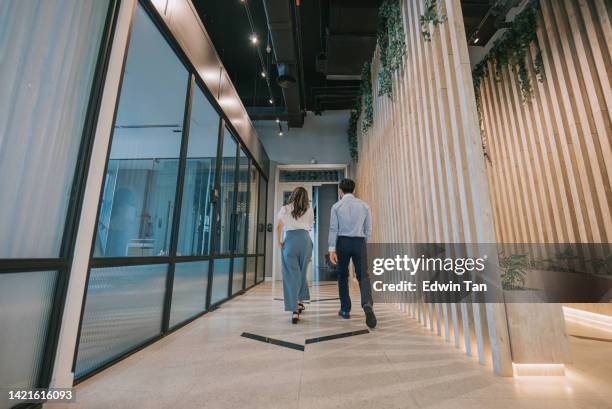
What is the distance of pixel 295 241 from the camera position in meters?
2.96

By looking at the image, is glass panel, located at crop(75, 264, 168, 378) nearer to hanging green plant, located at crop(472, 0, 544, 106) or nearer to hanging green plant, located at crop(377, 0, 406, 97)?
hanging green plant, located at crop(377, 0, 406, 97)

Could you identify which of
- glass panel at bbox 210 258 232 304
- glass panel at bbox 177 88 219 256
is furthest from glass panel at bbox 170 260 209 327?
glass panel at bbox 210 258 232 304

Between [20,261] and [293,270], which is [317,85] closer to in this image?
[293,270]

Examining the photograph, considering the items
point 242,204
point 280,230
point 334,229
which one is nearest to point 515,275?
point 334,229

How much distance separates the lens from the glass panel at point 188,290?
2.59 m

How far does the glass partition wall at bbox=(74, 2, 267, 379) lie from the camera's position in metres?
1.76

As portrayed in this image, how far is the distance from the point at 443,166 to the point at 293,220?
1.54 meters

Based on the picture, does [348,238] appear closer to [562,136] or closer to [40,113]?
[40,113]

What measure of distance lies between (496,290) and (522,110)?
4.25 meters

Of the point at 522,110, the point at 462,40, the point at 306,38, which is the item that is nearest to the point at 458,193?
the point at 462,40

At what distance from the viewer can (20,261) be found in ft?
3.94

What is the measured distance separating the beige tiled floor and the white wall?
599 centimetres

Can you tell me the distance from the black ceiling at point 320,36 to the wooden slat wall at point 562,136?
102cm

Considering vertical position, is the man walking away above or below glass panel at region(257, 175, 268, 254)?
below
